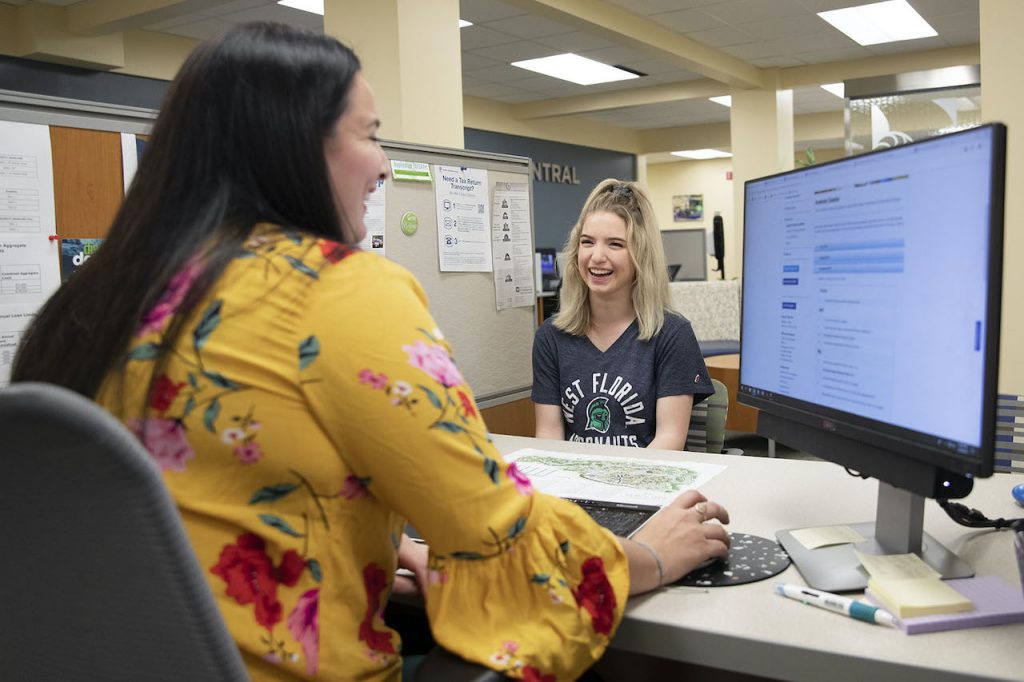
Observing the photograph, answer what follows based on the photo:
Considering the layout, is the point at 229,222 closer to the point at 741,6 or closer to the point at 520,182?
the point at 520,182

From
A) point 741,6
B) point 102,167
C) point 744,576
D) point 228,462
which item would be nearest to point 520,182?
point 102,167

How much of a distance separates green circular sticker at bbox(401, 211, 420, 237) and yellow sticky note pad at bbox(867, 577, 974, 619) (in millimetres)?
1485

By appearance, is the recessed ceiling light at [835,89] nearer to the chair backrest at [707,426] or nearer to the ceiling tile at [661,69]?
the ceiling tile at [661,69]

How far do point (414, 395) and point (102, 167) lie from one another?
1.07m

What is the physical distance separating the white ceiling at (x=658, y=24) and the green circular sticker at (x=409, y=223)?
11.5 ft

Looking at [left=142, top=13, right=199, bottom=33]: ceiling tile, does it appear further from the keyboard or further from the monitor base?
the monitor base

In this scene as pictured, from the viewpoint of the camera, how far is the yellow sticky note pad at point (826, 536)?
3.44ft

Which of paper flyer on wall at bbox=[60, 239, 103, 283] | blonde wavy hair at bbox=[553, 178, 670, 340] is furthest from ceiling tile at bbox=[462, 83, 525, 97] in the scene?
paper flyer on wall at bbox=[60, 239, 103, 283]

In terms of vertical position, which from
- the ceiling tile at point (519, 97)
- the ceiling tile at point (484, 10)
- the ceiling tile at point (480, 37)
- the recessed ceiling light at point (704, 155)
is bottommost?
the ceiling tile at point (484, 10)

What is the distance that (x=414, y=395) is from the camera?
750 mm

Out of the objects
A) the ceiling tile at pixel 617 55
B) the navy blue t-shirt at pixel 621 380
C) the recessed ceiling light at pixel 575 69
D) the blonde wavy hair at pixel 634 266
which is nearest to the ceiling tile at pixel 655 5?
the ceiling tile at pixel 617 55

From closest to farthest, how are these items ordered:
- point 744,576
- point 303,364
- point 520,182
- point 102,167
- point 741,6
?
1. point 303,364
2. point 744,576
3. point 102,167
4. point 520,182
5. point 741,6

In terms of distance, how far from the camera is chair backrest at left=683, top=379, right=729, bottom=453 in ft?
6.92

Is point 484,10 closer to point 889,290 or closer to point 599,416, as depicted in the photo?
point 599,416
